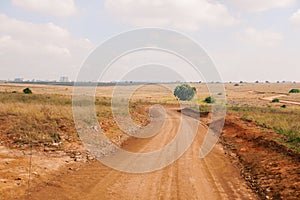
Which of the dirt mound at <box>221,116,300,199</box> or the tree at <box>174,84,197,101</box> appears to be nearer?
the dirt mound at <box>221,116,300,199</box>

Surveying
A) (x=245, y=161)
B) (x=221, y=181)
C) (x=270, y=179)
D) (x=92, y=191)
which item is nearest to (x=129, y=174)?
(x=92, y=191)

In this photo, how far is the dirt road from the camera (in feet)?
30.6

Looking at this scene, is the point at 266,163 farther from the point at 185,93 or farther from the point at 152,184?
the point at 185,93

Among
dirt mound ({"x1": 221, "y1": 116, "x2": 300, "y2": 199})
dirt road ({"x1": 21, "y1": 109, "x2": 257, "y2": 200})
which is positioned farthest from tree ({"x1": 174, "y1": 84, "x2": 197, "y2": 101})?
dirt road ({"x1": 21, "y1": 109, "x2": 257, "y2": 200})

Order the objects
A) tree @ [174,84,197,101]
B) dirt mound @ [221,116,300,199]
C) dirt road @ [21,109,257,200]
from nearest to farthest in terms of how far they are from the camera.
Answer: dirt road @ [21,109,257,200]
dirt mound @ [221,116,300,199]
tree @ [174,84,197,101]

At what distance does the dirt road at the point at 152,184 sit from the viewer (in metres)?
9.33

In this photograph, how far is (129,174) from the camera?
11719mm

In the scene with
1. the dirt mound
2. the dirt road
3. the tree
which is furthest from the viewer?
the tree

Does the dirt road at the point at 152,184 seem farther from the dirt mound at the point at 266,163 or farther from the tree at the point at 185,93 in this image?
the tree at the point at 185,93

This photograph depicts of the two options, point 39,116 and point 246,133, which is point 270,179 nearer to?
point 246,133

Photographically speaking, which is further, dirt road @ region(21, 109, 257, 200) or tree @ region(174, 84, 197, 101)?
tree @ region(174, 84, 197, 101)

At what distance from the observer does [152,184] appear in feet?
34.4

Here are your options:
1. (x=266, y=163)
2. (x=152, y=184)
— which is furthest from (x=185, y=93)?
(x=152, y=184)

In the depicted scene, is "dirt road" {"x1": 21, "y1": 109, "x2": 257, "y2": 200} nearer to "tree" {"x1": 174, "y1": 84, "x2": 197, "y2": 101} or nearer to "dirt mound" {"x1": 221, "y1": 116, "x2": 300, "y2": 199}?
"dirt mound" {"x1": 221, "y1": 116, "x2": 300, "y2": 199}
